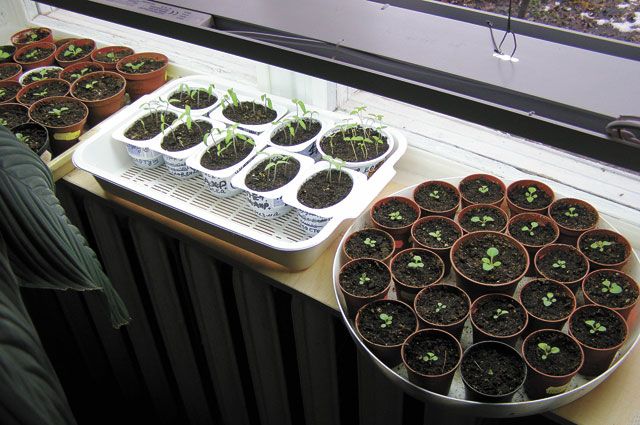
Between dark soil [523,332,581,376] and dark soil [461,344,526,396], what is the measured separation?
3cm

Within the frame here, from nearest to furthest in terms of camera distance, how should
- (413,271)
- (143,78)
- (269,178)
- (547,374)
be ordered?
(547,374) < (413,271) < (269,178) < (143,78)

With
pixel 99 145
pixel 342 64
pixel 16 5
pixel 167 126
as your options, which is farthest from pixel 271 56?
pixel 16 5

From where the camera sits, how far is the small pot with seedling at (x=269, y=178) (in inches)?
58.2

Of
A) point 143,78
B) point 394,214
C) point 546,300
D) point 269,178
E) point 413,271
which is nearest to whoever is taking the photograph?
point 546,300

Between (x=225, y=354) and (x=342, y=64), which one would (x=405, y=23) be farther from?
(x=225, y=354)

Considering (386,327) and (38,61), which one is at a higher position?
(38,61)

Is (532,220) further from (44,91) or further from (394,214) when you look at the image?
(44,91)

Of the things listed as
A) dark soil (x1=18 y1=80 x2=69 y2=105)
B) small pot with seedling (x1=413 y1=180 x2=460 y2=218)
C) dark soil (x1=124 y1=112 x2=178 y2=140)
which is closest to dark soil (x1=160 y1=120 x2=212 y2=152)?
dark soil (x1=124 y1=112 x2=178 y2=140)

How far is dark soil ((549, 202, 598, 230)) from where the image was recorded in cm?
131

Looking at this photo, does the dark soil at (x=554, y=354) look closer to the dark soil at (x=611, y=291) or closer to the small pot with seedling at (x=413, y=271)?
the dark soil at (x=611, y=291)

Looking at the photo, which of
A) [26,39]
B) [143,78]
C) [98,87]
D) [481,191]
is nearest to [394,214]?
[481,191]

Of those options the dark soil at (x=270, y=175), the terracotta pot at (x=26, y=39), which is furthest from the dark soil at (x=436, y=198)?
the terracotta pot at (x=26, y=39)

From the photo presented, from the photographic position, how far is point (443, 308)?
1.22m

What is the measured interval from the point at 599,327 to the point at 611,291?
0.09 m
